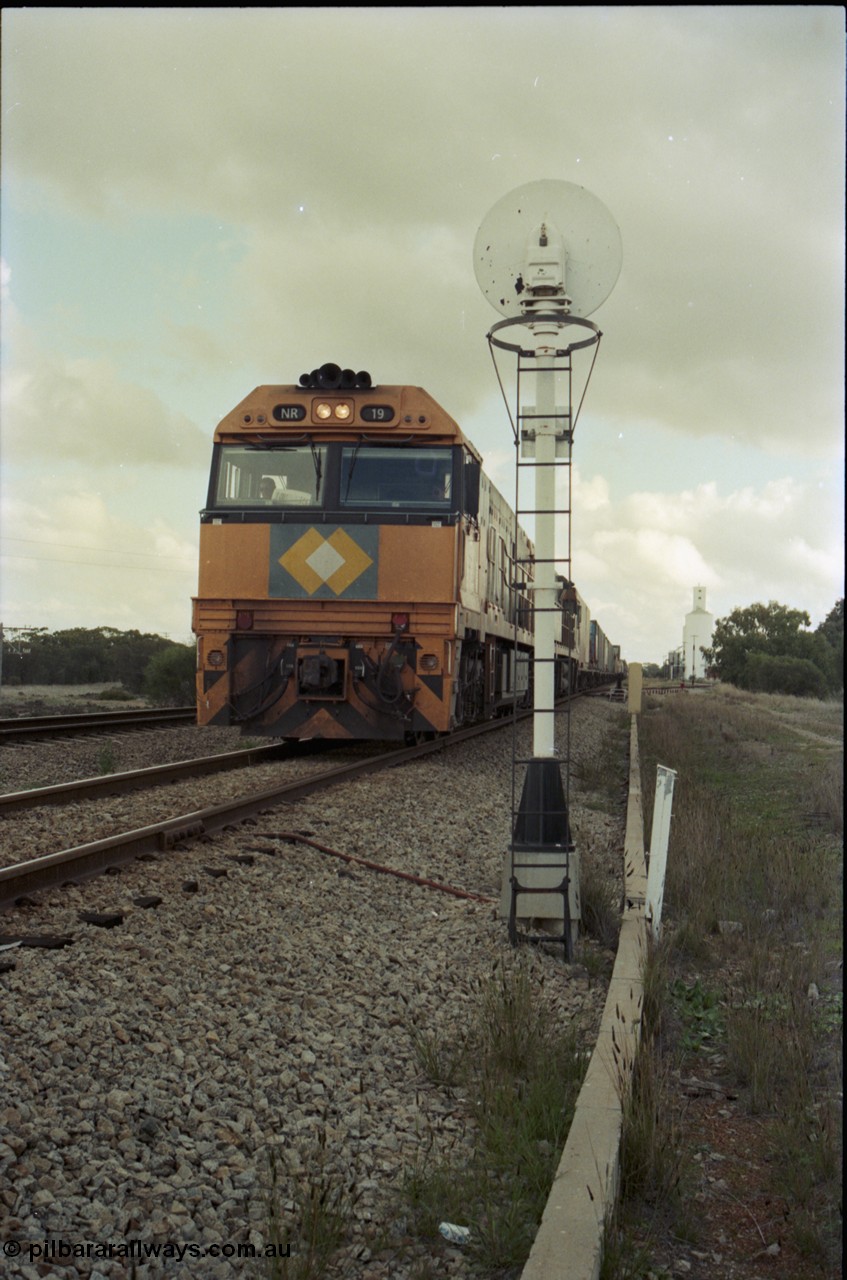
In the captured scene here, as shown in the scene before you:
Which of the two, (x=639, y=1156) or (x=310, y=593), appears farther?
(x=310, y=593)

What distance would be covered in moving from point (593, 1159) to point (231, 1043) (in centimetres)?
145

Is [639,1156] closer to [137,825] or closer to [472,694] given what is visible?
[137,825]

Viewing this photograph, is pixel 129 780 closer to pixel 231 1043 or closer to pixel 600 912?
pixel 600 912

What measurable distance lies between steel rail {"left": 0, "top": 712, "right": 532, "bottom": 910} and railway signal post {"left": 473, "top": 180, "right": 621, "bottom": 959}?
7.11ft

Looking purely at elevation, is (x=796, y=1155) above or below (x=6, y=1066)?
below

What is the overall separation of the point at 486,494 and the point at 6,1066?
1151 centimetres

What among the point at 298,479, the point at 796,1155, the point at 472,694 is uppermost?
the point at 298,479

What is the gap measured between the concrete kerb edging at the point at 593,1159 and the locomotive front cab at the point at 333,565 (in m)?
6.58

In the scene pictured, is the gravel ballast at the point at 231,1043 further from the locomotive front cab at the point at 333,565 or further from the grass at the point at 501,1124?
the locomotive front cab at the point at 333,565

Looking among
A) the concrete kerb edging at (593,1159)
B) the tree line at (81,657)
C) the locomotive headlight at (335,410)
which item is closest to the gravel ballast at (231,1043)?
the concrete kerb edging at (593,1159)

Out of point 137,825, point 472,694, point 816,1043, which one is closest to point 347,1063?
point 816,1043

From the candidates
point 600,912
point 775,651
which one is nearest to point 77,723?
point 600,912

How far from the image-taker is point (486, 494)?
1431 centimetres

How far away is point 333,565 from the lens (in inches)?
445
